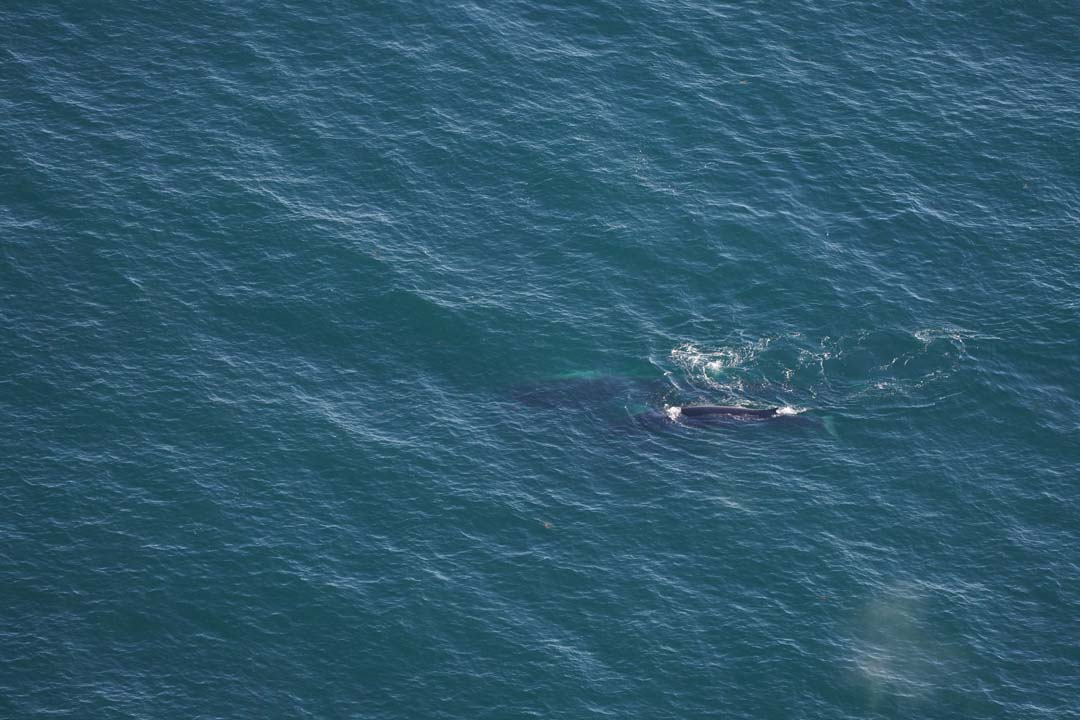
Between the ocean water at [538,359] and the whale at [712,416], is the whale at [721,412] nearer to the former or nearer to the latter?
the whale at [712,416]

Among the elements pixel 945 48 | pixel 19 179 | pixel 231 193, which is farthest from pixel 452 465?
pixel 945 48

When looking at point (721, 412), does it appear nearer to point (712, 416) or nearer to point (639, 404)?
point (712, 416)

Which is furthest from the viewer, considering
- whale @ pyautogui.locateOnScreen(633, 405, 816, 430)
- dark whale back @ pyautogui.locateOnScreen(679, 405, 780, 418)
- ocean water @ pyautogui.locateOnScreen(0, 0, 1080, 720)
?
dark whale back @ pyautogui.locateOnScreen(679, 405, 780, 418)

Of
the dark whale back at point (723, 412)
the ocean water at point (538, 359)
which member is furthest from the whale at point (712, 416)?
the ocean water at point (538, 359)

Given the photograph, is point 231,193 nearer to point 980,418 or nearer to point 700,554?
point 700,554

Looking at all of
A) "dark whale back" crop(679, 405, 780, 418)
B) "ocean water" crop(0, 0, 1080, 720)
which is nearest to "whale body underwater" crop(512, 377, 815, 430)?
"dark whale back" crop(679, 405, 780, 418)

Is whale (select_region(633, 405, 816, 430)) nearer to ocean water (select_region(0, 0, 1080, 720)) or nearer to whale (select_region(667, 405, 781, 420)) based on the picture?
whale (select_region(667, 405, 781, 420))

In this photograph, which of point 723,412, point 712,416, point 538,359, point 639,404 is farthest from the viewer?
point 538,359

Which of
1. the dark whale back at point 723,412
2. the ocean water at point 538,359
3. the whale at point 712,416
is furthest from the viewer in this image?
the dark whale back at point 723,412

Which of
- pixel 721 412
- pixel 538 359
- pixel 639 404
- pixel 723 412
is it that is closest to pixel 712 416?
pixel 721 412
